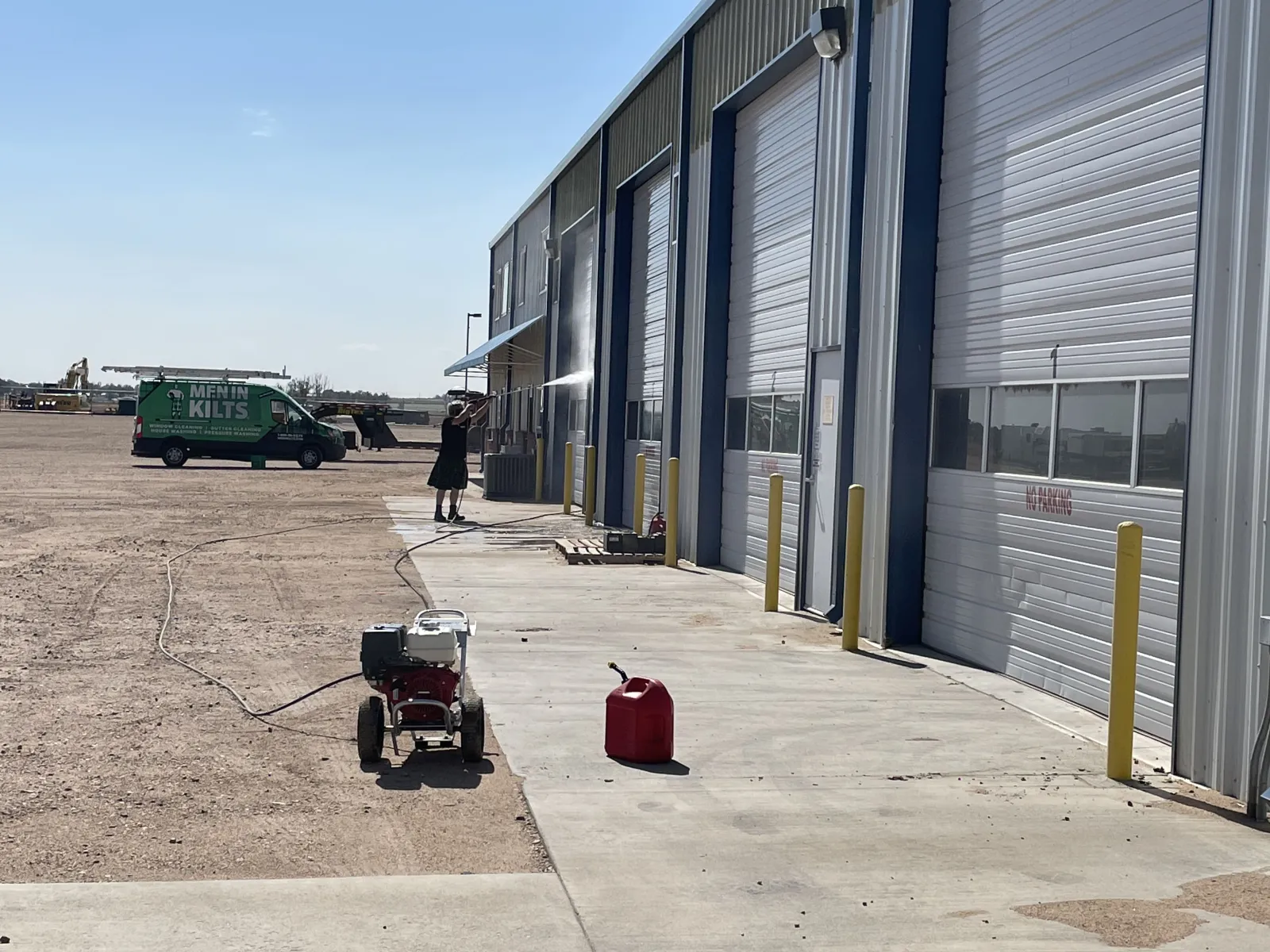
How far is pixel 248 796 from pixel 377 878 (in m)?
1.47

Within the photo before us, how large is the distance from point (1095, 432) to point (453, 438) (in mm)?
14591

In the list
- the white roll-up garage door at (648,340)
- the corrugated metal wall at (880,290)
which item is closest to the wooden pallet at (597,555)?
the white roll-up garage door at (648,340)

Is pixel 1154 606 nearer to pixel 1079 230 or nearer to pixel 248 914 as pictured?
pixel 1079 230

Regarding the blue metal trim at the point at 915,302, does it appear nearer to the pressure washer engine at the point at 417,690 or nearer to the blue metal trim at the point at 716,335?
the pressure washer engine at the point at 417,690

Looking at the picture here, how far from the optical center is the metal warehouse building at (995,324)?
726cm

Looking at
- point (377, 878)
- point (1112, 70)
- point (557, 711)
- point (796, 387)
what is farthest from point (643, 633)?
point (377, 878)

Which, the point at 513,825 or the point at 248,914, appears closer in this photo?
the point at 248,914

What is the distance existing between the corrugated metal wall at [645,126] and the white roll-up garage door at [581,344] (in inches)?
117

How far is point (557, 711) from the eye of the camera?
866 centimetres

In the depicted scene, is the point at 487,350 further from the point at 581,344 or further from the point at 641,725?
the point at 641,725

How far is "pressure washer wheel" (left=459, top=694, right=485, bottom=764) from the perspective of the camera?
729 cm

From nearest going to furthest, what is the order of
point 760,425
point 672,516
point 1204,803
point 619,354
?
point 1204,803, point 760,425, point 672,516, point 619,354

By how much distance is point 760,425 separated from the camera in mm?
16844

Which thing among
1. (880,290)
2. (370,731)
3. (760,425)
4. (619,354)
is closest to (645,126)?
(619,354)
